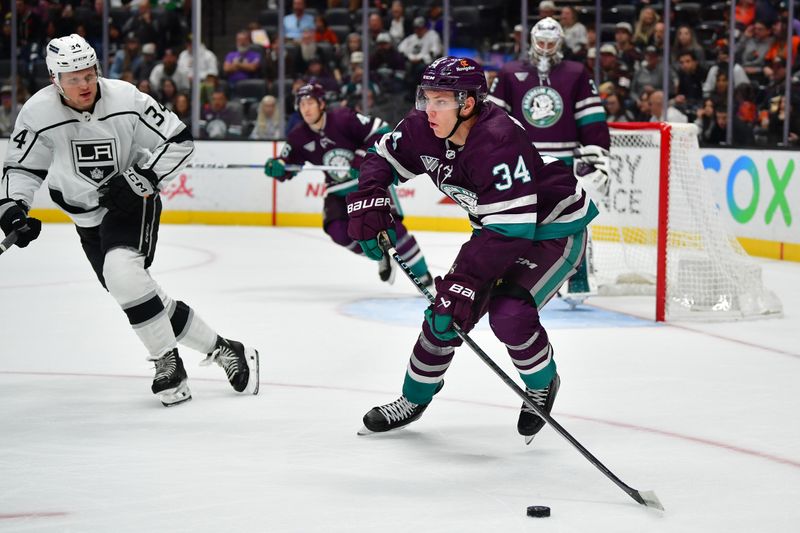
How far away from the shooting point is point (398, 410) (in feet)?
10.0

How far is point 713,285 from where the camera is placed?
5176mm

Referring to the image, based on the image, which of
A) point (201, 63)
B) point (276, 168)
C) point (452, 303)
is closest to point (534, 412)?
point (452, 303)

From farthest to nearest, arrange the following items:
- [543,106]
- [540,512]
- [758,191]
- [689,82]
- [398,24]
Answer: [398,24], [689,82], [758,191], [543,106], [540,512]

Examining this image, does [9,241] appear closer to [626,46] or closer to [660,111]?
[660,111]

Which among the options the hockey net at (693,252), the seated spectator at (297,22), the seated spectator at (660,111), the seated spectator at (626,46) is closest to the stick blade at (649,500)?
the hockey net at (693,252)

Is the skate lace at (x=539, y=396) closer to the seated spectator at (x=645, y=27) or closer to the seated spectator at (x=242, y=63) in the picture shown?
the seated spectator at (x=645, y=27)

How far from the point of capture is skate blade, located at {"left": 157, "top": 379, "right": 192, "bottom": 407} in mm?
3375

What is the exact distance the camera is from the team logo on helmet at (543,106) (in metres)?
5.12

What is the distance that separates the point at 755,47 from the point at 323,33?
347cm

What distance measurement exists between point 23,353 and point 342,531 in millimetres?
2290

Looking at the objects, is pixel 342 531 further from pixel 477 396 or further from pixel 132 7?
pixel 132 7

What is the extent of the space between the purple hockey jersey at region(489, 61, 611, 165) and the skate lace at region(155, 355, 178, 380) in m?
2.28

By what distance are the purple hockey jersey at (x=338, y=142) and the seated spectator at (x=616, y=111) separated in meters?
3.15


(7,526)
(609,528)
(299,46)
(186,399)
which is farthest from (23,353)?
(299,46)
